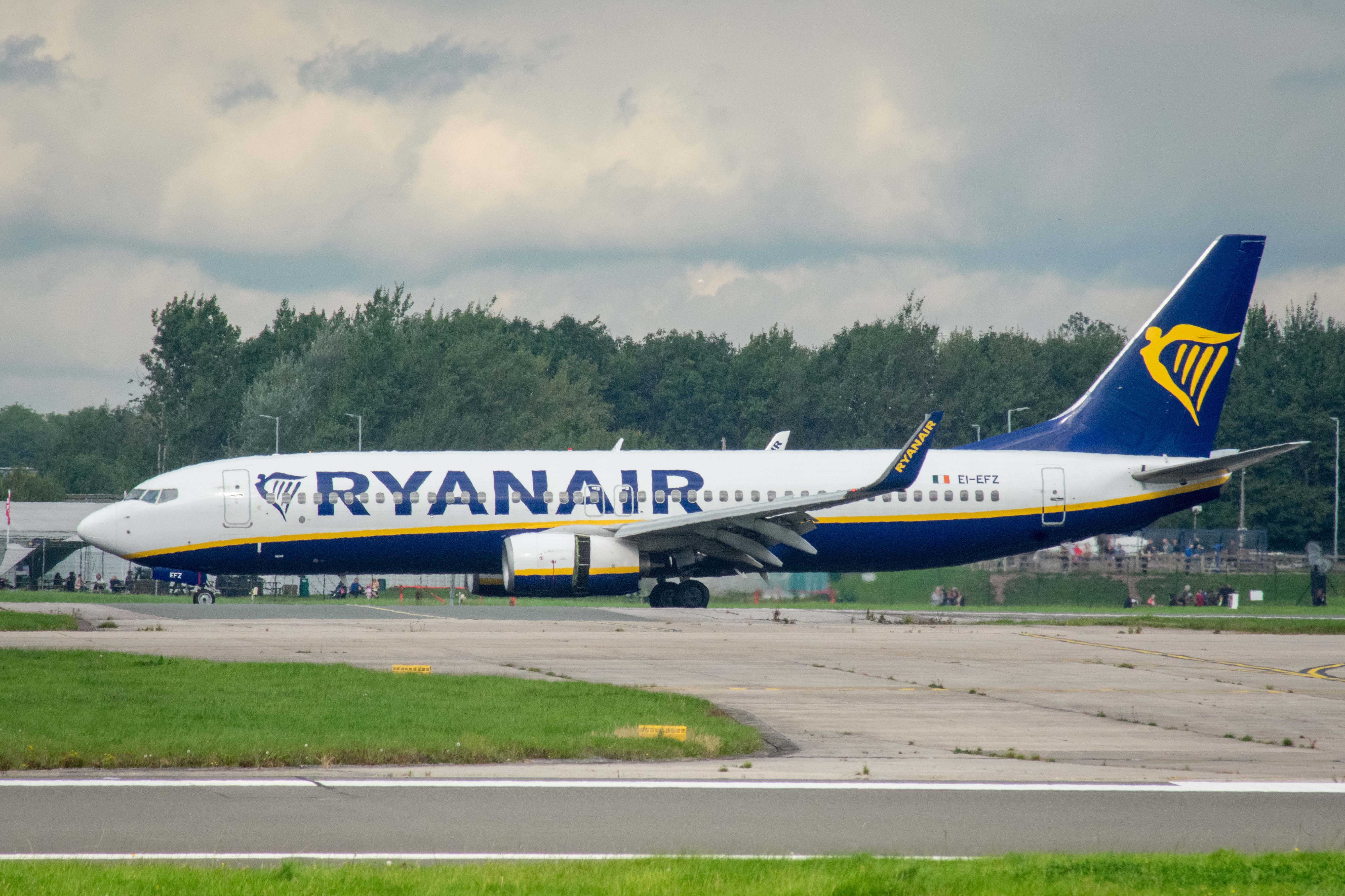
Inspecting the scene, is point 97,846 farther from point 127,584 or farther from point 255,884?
point 127,584

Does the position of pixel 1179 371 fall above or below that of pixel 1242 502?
above

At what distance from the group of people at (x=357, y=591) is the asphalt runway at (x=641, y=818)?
37647mm

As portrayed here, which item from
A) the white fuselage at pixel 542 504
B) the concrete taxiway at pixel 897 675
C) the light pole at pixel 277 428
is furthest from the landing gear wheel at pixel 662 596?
the light pole at pixel 277 428

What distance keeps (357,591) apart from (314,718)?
136ft

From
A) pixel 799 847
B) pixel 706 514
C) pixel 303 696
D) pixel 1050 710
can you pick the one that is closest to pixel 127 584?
pixel 706 514

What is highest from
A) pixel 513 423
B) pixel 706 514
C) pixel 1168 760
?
pixel 513 423

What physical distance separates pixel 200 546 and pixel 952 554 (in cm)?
1784

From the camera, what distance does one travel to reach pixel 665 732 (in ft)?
45.4

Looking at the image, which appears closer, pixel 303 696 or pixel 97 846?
pixel 97 846

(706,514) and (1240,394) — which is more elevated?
(1240,394)

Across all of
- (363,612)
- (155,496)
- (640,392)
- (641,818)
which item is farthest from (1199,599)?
(640,392)

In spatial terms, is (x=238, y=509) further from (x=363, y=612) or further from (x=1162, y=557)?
(x=1162, y=557)

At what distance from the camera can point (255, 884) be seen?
7902mm

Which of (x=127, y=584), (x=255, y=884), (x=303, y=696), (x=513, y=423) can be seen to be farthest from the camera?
(x=513, y=423)
